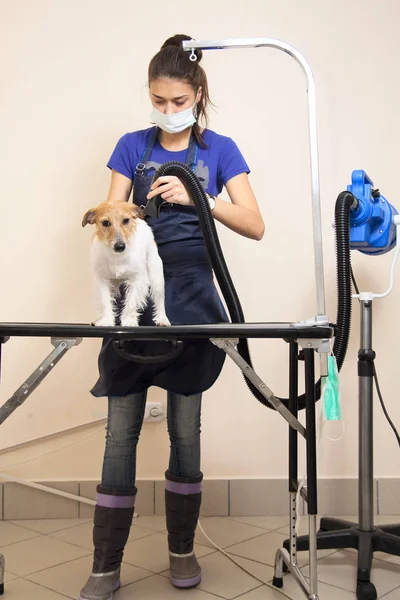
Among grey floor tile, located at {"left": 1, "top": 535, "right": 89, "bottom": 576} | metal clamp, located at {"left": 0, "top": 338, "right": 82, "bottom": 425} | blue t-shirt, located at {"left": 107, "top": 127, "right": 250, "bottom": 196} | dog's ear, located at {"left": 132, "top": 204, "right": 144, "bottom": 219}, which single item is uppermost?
blue t-shirt, located at {"left": 107, "top": 127, "right": 250, "bottom": 196}

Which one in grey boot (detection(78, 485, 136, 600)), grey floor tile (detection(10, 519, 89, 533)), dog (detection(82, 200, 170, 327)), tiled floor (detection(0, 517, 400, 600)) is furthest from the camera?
grey floor tile (detection(10, 519, 89, 533))

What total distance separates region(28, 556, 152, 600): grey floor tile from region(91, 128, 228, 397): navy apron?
0.51 meters

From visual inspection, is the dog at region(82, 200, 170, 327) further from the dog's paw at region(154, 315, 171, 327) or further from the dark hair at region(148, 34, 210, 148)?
the dark hair at region(148, 34, 210, 148)

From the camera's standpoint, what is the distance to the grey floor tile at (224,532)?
209 cm

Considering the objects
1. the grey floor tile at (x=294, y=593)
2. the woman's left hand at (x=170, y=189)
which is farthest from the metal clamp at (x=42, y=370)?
the grey floor tile at (x=294, y=593)

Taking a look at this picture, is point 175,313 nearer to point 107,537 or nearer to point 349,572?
point 107,537

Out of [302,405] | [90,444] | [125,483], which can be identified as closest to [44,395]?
[90,444]

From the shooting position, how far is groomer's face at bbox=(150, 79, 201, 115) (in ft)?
5.33

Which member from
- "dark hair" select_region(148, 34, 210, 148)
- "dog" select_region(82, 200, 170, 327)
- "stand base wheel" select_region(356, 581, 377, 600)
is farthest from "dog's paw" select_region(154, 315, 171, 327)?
"stand base wheel" select_region(356, 581, 377, 600)

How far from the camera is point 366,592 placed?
64.3 inches

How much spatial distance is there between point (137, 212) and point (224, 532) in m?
1.19

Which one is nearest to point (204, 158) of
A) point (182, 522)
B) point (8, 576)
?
point (182, 522)

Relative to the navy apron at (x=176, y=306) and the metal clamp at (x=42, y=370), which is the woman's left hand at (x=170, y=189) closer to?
the navy apron at (x=176, y=306)

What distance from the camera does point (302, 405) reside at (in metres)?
1.75
